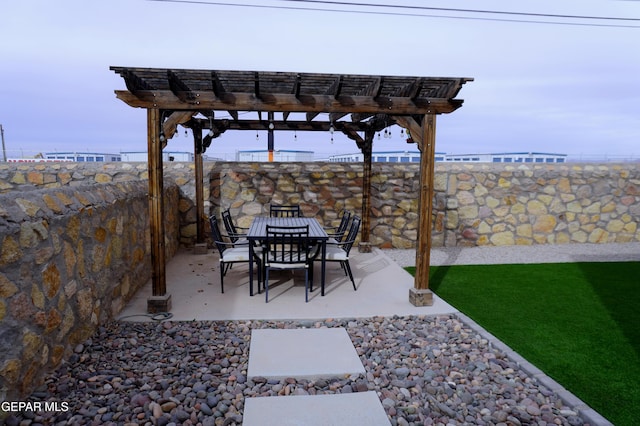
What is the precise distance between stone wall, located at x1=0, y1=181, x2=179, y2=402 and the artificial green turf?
3.37 metres

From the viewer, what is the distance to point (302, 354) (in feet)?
10.1

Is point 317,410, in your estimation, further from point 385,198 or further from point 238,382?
point 385,198

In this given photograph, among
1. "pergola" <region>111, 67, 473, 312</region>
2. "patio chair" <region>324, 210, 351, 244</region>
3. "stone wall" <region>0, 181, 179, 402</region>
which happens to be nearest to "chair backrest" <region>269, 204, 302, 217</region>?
"patio chair" <region>324, 210, 351, 244</region>

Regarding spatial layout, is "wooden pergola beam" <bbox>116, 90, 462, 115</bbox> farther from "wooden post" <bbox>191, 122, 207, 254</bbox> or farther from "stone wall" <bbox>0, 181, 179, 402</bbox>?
"wooden post" <bbox>191, 122, 207, 254</bbox>

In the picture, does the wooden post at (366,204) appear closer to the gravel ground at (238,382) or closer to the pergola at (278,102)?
the pergola at (278,102)

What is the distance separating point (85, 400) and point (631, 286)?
19.7 feet

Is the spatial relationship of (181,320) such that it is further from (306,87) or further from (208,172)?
(208,172)

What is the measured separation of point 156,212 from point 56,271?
1.29 metres

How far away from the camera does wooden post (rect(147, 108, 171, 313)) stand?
3.79m

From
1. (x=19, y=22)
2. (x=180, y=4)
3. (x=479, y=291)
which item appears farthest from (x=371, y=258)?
(x=19, y=22)

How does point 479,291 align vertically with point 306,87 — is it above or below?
below

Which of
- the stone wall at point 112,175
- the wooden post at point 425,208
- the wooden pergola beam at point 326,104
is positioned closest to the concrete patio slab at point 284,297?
the wooden post at point 425,208

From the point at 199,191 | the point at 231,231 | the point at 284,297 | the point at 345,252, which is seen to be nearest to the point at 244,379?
the point at 284,297

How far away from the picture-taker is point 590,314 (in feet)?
13.6
